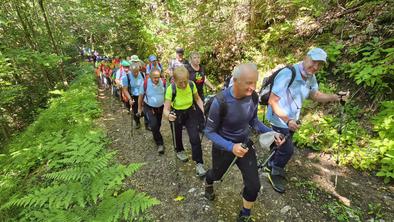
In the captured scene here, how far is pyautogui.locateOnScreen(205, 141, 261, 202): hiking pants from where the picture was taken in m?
3.69

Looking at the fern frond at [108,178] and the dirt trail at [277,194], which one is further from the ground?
the fern frond at [108,178]

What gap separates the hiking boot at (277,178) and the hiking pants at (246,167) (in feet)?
4.53

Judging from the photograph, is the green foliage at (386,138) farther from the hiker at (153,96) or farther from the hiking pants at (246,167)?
the hiker at (153,96)

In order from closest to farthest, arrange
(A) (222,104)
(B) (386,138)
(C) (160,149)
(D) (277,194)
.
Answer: (A) (222,104) → (D) (277,194) → (B) (386,138) → (C) (160,149)

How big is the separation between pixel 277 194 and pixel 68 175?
12.2ft

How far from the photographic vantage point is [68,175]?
3090mm

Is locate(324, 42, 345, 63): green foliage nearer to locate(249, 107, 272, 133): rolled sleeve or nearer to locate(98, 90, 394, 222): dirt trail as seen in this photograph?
locate(98, 90, 394, 222): dirt trail

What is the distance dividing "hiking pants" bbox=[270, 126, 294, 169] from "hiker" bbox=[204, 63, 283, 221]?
0.76 metres

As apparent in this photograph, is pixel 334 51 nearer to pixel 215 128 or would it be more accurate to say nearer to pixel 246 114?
pixel 246 114

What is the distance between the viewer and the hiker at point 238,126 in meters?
3.26

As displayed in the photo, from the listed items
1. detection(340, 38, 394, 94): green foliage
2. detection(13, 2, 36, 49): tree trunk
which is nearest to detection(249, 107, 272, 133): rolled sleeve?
detection(340, 38, 394, 94): green foliage

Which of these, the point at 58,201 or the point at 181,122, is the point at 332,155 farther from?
the point at 58,201

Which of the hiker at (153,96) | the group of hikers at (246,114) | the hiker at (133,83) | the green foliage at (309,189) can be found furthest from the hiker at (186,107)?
the hiker at (133,83)

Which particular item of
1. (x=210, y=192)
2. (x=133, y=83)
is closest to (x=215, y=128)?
(x=210, y=192)
